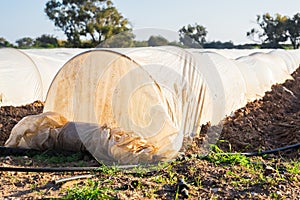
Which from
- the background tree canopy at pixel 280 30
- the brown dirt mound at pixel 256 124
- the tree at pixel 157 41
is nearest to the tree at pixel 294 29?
the background tree canopy at pixel 280 30

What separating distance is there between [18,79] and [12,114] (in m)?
1.49

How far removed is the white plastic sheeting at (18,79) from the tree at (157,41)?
413 cm

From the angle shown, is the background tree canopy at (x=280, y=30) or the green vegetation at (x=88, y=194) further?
the background tree canopy at (x=280, y=30)

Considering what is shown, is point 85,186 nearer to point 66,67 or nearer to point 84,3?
point 66,67

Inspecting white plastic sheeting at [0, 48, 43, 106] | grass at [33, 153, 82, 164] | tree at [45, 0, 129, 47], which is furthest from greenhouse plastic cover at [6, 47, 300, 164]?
tree at [45, 0, 129, 47]

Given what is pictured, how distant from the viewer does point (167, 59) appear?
17.8 feet

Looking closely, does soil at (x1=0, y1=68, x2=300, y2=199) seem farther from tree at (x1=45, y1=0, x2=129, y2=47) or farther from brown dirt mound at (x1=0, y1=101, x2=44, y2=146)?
tree at (x1=45, y1=0, x2=129, y2=47)

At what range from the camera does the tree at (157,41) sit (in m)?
5.20

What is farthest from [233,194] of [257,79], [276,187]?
[257,79]

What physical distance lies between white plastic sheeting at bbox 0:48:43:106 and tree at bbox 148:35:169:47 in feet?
13.6

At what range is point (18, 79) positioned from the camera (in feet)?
28.6

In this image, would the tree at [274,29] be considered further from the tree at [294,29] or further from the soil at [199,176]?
the soil at [199,176]

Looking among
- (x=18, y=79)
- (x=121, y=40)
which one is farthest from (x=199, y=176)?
(x=18, y=79)

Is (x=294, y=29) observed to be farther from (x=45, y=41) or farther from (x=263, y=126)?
(x=263, y=126)
